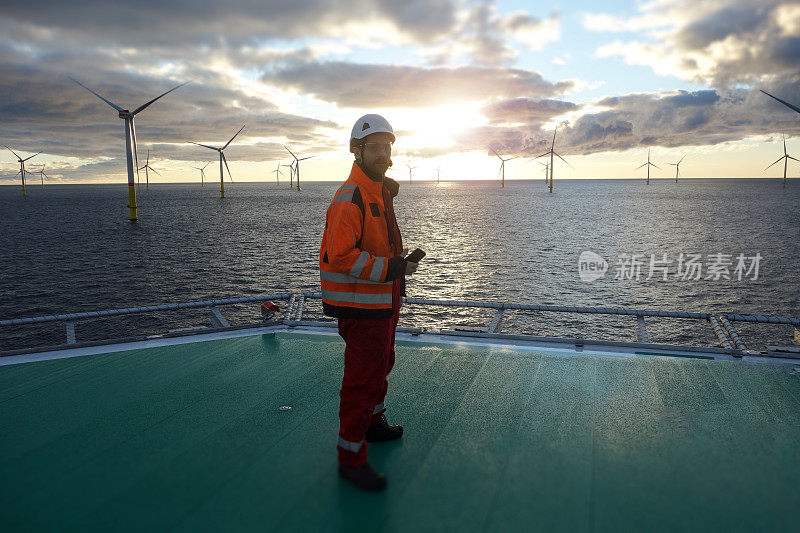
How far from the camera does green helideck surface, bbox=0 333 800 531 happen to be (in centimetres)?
346

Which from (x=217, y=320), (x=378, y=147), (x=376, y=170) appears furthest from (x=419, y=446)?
(x=217, y=320)

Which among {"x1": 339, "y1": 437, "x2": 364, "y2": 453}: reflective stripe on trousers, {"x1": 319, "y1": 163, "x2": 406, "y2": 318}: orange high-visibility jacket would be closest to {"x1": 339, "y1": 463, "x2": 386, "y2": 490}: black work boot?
{"x1": 339, "y1": 437, "x2": 364, "y2": 453}: reflective stripe on trousers

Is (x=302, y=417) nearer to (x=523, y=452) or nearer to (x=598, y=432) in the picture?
(x=523, y=452)

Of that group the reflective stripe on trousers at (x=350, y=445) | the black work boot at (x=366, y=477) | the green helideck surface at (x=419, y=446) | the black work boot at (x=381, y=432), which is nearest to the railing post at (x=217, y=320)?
the green helideck surface at (x=419, y=446)

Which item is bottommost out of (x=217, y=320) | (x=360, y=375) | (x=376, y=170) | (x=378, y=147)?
(x=217, y=320)

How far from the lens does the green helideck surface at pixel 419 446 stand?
3.46 metres

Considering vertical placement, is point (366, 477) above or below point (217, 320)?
below

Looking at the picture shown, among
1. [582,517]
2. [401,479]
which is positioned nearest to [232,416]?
[401,479]

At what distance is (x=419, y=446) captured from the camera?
4395 mm

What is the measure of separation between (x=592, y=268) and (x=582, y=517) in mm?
40755

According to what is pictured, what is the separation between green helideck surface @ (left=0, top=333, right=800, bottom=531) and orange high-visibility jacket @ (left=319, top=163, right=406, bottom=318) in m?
1.36

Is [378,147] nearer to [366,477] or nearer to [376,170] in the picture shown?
[376,170]

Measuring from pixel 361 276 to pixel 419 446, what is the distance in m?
1.71

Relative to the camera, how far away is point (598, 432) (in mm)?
4605
